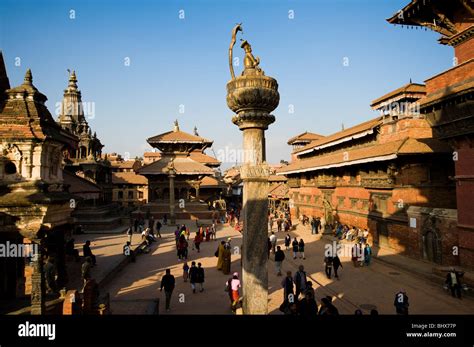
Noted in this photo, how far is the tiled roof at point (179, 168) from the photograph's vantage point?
3903 centimetres

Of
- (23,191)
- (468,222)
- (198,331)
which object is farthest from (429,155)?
(23,191)

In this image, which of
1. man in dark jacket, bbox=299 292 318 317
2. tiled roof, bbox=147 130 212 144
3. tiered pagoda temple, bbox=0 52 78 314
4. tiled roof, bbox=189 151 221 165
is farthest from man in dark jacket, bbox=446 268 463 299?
tiled roof, bbox=189 151 221 165

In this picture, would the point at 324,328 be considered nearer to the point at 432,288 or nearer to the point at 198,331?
the point at 198,331

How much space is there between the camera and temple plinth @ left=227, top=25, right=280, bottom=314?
6.89 meters

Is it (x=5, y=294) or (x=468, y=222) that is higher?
(x=468, y=222)

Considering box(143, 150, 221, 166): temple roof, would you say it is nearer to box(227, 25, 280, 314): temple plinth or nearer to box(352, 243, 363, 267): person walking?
box(352, 243, 363, 267): person walking

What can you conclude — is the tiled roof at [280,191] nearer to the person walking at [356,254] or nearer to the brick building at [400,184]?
the brick building at [400,184]

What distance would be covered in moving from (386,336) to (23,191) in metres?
10.7

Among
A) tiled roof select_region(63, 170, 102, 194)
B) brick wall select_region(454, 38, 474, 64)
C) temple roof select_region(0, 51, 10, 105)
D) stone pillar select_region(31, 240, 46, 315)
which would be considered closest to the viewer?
stone pillar select_region(31, 240, 46, 315)

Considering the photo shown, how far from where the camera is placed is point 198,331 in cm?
430

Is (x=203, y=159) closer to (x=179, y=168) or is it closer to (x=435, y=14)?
(x=179, y=168)

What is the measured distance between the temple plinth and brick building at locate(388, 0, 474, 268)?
9.05 metres

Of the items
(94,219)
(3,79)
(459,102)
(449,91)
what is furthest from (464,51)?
(94,219)

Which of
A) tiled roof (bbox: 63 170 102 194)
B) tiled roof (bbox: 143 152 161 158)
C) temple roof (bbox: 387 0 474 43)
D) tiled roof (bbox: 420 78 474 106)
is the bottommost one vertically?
tiled roof (bbox: 63 170 102 194)
